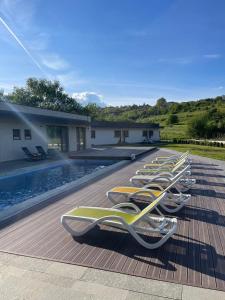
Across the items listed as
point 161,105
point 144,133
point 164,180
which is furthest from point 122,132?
point 161,105

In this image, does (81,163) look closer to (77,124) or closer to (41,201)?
(77,124)

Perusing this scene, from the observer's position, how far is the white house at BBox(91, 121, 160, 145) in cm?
3306

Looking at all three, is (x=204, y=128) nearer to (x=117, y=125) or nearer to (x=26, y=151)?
(x=117, y=125)

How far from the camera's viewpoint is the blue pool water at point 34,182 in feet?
27.4

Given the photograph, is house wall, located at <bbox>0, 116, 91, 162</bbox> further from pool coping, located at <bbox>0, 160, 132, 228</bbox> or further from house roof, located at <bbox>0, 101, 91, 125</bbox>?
pool coping, located at <bbox>0, 160, 132, 228</bbox>

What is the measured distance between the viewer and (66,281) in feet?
10.1

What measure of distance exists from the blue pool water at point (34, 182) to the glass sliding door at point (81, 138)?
7.35 metres

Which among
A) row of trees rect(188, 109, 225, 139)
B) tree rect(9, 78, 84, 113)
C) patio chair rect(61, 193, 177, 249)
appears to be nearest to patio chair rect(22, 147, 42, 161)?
patio chair rect(61, 193, 177, 249)

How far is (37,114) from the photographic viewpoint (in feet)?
55.6

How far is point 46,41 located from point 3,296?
1286cm

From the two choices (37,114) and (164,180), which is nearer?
(164,180)

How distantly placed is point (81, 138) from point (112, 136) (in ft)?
39.6

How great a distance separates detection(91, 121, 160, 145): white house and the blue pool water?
59.8 ft

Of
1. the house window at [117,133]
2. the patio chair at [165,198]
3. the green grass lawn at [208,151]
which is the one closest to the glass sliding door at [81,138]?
the green grass lawn at [208,151]
